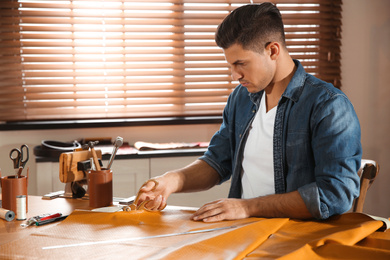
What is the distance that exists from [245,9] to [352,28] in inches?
85.9

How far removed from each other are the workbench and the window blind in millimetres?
1832

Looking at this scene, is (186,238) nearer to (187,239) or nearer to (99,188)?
(187,239)

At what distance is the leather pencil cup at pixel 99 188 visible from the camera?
161cm

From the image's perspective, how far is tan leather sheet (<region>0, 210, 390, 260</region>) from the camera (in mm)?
1111

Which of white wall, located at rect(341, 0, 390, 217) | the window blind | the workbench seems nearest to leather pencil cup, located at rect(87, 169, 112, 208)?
the workbench

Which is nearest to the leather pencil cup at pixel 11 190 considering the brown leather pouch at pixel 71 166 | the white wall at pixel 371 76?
the brown leather pouch at pixel 71 166

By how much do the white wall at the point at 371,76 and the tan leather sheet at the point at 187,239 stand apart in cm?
241

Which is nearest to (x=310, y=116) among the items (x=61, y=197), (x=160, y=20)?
(x=61, y=197)

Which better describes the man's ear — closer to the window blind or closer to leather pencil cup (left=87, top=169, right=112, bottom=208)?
leather pencil cup (left=87, top=169, right=112, bottom=208)

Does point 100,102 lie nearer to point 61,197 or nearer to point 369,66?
point 61,197

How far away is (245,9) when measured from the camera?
164 centimetres

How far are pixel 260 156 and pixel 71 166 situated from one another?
2.30 feet

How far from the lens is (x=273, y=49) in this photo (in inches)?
66.1

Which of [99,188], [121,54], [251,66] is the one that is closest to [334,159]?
[251,66]
